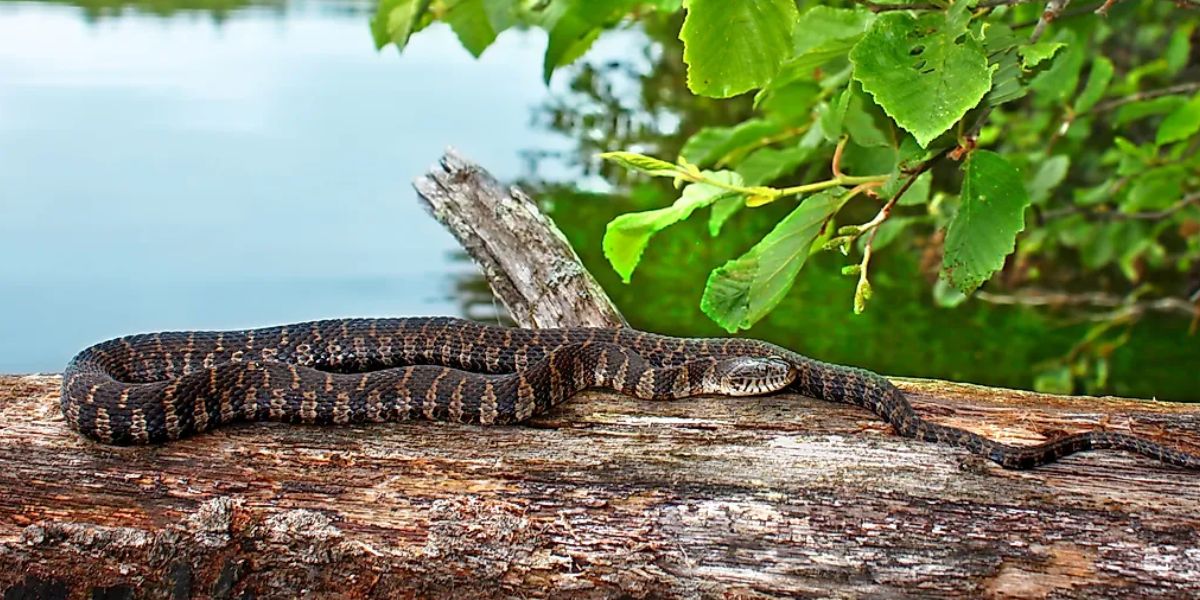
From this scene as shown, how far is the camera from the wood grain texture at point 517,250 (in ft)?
17.4

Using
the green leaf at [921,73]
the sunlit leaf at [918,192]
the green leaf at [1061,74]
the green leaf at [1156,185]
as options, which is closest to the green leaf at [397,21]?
the green leaf at [921,73]

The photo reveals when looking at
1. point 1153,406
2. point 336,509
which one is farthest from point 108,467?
point 1153,406

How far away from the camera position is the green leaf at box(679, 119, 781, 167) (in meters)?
4.62

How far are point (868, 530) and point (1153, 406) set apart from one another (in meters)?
1.43

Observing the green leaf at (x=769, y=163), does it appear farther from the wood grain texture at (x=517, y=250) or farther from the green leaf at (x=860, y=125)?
the wood grain texture at (x=517, y=250)

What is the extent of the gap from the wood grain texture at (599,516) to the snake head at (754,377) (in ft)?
0.97

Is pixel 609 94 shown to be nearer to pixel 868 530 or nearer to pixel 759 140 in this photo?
pixel 759 140

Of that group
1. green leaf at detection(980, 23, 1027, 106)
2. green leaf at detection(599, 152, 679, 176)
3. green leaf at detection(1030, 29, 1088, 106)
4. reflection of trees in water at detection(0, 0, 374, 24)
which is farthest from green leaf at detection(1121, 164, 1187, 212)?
reflection of trees in water at detection(0, 0, 374, 24)

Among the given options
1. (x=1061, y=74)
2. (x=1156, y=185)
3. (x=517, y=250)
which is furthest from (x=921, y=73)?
(x=1156, y=185)

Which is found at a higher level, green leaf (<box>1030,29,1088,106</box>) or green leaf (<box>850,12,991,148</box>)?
green leaf (<box>1030,29,1088,106</box>)

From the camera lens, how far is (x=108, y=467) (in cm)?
390

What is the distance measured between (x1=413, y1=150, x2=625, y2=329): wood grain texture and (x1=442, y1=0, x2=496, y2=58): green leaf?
1441 mm

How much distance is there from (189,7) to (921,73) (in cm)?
2016

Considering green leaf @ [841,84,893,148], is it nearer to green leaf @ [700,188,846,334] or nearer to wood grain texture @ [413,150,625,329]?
green leaf @ [700,188,846,334]
